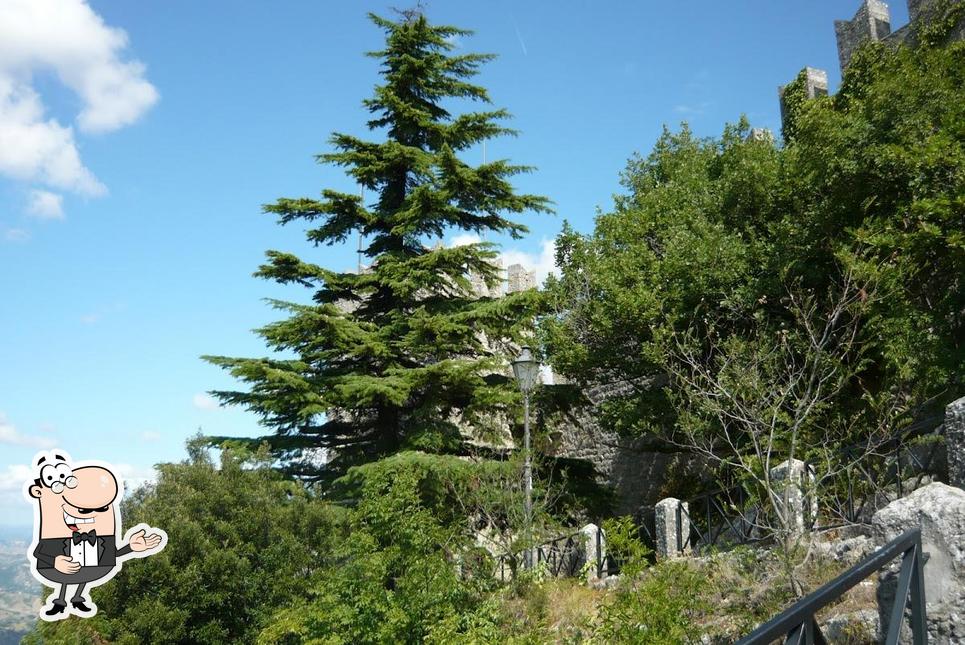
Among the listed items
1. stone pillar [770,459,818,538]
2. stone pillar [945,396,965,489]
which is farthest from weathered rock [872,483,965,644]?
stone pillar [770,459,818,538]

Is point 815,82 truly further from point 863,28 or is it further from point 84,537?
point 84,537

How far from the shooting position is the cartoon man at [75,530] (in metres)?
9.66

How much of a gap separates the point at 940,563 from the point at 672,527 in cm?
843

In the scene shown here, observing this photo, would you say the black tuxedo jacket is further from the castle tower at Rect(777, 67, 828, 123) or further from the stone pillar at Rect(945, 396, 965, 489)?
the castle tower at Rect(777, 67, 828, 123)

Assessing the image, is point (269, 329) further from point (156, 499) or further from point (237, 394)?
point (156, 499)

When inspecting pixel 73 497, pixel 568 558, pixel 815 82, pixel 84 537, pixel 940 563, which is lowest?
pixel 568 558

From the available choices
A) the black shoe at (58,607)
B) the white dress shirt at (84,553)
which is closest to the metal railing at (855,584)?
the white dress shirt at (84,553)

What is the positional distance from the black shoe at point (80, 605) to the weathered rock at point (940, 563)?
10.3 metres

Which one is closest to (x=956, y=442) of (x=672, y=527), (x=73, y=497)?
(x=672, y=527)

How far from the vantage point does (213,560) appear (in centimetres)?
1214

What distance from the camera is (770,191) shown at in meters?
15.9

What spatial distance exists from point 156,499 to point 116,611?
1.74 m

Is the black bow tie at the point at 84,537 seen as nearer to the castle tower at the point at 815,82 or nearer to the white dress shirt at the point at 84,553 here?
the white dress shirt at the point at 84,553

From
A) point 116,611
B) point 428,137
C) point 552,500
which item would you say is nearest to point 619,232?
point 428,137
